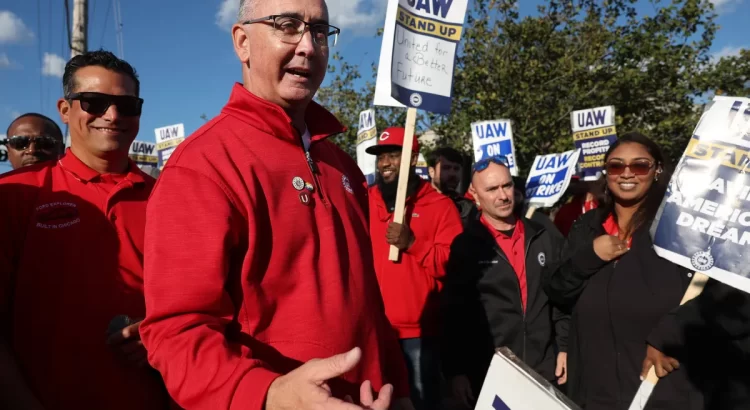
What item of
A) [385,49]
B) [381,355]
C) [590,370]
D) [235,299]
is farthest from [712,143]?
[385,49]

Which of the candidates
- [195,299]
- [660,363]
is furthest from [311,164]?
[660,363]

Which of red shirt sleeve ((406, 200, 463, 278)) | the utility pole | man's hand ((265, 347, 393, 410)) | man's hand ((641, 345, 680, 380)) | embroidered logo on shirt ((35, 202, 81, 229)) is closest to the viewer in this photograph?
man's hand ((265, 347, 393, 410))

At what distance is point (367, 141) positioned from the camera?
8.41 metres

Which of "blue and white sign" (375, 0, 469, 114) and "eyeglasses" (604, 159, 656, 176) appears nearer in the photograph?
"eyeglasses" (604, 159, 656, 176)

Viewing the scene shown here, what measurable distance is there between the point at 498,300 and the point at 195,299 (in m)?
2.77

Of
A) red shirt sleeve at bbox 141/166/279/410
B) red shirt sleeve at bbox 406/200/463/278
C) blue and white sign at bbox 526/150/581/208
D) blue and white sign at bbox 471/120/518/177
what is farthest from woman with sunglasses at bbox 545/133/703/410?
blue and white sign at bbox 471/120/518/177

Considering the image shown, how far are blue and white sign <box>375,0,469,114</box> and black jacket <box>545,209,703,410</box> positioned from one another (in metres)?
1.98

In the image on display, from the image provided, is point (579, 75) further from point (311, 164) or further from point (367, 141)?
point (311, 164)

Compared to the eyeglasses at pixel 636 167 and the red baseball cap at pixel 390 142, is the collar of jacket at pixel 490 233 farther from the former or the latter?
the red baseball cap at pixel 390 142

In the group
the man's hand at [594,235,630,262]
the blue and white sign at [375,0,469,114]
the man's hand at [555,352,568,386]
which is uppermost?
the blue and white sign at [375,0,469,114]

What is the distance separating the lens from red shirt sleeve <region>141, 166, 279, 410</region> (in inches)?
48.3

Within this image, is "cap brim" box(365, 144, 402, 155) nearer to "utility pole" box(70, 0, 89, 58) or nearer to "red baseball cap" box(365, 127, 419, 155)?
"red baseball cap" box(365, 127, 419, 155)

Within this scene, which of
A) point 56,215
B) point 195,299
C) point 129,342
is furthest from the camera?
point 56,215

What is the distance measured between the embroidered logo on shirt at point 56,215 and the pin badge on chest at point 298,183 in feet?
3.49
